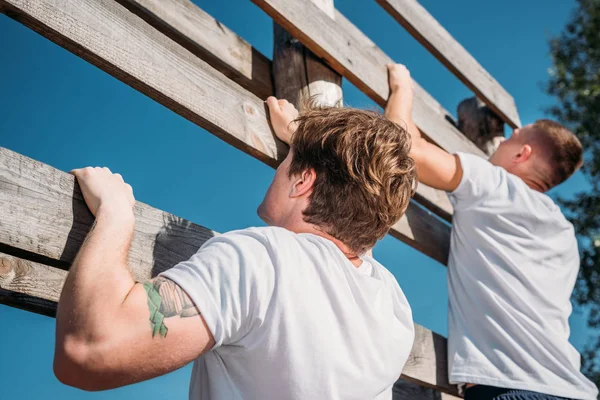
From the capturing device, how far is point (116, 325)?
4.19 feet

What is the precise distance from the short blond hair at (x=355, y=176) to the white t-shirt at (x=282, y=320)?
119mm

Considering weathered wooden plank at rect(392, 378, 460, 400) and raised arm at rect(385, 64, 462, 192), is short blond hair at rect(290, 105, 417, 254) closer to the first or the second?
raised arm at rect(385, 64, 462, 192)

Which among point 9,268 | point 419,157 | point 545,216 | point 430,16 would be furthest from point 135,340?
point 430,16

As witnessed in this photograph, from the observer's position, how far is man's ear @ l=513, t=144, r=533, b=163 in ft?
12.1

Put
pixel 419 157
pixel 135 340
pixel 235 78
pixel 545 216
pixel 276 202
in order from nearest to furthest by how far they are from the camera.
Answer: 1. pixel 135 340
2. pixel 276 202
3. pixel 235 78
4. pixel 419 157
5. pixel 545 216

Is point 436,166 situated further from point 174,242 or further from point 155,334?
point 155,334

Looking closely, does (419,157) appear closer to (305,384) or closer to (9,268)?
(305,384)

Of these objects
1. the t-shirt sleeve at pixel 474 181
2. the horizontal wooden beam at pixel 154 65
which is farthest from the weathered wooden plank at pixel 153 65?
the t-shirt sleeve at pixel 474 181

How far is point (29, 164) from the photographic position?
5.42 ft

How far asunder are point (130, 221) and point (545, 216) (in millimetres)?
A: 2346

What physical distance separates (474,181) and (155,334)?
2153mm

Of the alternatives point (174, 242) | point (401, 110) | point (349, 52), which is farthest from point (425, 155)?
point (174, 242)

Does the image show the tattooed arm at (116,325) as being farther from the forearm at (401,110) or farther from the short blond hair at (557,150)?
the short blond hair at (557,150)

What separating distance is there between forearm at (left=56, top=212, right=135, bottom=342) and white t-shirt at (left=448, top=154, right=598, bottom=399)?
78.5 inches
